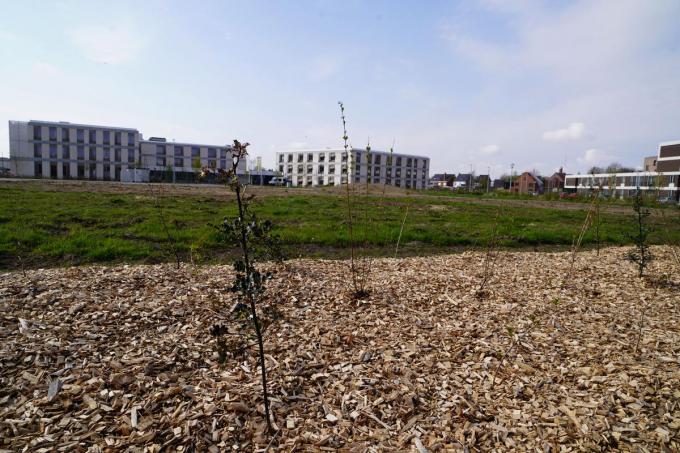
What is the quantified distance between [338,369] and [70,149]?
9206 cm

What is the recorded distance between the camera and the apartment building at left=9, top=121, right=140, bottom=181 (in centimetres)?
7606

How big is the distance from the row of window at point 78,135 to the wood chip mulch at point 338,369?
285ft

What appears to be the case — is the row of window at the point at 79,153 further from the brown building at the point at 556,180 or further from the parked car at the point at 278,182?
the brown building at the point at 556,180

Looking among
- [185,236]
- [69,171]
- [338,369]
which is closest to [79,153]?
[69,171]

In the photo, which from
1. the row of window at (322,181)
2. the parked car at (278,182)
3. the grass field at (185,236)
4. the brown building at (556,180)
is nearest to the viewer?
the grass field at (185,236)

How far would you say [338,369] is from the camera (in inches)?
159

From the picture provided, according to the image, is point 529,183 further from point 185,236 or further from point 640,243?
point 185,236

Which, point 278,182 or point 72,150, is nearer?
point 278,182

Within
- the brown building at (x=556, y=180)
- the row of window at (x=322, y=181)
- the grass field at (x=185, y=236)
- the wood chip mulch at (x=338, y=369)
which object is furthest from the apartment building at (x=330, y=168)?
the wood chip mulch at (x=338, y=369)

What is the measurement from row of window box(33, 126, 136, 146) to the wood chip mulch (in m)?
86.7

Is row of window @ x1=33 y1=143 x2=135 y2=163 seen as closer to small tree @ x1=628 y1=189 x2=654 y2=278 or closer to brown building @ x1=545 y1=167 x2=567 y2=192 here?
small tree @ x1=628 y1=189 x2=654 y2=278

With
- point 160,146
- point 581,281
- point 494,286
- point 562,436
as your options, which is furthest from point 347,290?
point 160,146

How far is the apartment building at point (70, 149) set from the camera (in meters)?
76.1

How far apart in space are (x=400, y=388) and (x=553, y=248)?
9459 mm
